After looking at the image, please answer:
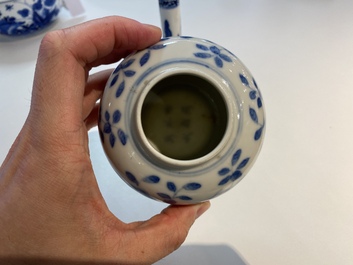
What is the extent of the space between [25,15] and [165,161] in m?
0.92

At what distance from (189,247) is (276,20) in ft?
2.87

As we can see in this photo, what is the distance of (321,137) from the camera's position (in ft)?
3.38

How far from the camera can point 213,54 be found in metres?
0.67

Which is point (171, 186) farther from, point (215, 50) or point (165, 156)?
point (215, 50)

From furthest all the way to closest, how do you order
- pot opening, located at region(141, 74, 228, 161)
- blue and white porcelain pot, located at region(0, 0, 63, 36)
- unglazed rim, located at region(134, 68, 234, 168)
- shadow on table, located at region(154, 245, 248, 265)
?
1. blue and white porcelain pot, located at region(0, 0, 63, 36)
2. shadow on table, located at region(154, 245, 248, 265)
3. pot opening, located at region(141, 74, 228, 161)
4. unglazed rim, located at region(134, 68, 234, 168)

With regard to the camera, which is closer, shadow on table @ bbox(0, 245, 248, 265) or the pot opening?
the pot opening

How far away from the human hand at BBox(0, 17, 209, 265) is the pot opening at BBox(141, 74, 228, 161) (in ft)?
0.32

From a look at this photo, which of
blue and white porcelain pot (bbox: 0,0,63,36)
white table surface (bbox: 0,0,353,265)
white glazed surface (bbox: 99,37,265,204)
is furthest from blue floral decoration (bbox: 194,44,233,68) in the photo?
blue and white porcelain pot (bbox: 0,0,63,36)

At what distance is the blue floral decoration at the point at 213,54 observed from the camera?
0.66 meters

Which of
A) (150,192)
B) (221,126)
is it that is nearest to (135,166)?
(150,192)

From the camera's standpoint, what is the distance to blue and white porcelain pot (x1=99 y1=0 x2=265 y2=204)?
62cm

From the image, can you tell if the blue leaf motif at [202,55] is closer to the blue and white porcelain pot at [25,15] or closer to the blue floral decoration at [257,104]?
the blue floral decoration at [257,104]

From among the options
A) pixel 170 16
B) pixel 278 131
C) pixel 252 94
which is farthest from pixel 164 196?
pixel 278 131

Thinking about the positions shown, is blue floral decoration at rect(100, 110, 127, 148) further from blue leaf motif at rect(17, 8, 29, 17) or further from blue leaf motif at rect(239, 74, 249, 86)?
blue leaf motif at rect(17, 8, 29, 17)
